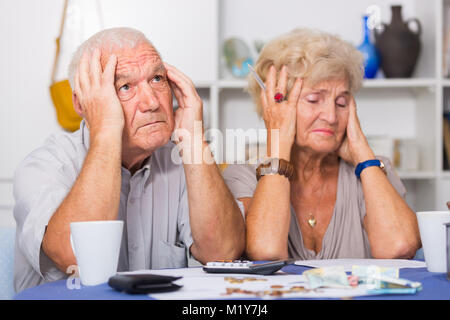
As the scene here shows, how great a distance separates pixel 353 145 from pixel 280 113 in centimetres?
27

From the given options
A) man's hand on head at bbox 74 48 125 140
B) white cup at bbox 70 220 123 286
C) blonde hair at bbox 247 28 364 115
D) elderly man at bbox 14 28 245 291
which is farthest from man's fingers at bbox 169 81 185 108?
white cup at bbox 70 220 123 286

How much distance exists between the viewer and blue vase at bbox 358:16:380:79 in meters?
2.83

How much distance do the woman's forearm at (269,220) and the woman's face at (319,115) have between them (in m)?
0.23

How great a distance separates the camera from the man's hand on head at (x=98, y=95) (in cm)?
130

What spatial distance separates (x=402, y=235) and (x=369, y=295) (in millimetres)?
832

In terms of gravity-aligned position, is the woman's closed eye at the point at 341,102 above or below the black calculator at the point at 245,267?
above

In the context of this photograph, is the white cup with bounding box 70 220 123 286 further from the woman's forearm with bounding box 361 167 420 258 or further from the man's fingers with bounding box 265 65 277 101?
the man's fingers with bounding box 265 65 277 101

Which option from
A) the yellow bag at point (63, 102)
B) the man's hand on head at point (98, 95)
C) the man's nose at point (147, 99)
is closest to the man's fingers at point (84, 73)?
the man's hand on head at point (98, 95)

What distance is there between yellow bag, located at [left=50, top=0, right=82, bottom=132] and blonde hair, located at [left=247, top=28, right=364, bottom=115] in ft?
4.17

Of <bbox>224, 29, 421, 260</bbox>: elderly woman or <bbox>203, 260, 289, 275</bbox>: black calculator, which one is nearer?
<bbox>203, 260, 289, 275</bbox>: black calculator

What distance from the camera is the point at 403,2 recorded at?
10.1ft

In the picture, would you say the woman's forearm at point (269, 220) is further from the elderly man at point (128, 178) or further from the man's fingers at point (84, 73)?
Result: the man's fingers at point (84, 73)

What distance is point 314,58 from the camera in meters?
1.74

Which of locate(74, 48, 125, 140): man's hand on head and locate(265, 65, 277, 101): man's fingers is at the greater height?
locate(265, 65, 277, 101): man's fingers
